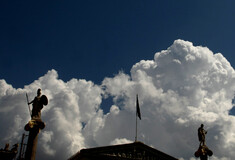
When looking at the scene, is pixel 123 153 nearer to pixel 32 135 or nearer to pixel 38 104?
pixel 38 104

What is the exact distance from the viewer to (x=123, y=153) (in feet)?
76.3

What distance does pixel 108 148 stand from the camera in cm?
2284

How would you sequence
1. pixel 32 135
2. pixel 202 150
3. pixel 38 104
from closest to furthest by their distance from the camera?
pixel 32 135, pixel 38 104, pixel 202 150

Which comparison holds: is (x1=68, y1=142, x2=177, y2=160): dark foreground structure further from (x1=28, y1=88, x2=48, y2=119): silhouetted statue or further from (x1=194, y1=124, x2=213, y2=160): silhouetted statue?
(x1=28, y1=88, x2=48, y2=119): silhouetted statue

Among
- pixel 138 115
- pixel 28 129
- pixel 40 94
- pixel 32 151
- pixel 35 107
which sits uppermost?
pixel 138 115

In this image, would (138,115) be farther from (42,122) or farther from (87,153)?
(42,122)

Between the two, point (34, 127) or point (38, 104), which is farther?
point (38, 104)

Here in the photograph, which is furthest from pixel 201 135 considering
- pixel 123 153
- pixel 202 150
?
pixel 123 153

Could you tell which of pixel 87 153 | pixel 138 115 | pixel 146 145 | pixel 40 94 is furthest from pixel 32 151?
pixel 138 115

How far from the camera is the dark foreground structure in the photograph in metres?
22.2

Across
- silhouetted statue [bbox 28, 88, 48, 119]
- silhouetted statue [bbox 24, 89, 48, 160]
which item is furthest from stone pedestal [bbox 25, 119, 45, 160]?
silhouetted statue [bbox 28, 88, 48, 119]

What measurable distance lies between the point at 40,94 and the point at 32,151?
3.55 metres

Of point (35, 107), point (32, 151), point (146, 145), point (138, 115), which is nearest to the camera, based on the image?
point (32, 151)

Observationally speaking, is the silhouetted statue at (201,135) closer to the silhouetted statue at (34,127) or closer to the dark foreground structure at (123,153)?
the dark foreground structure at (123,153)
